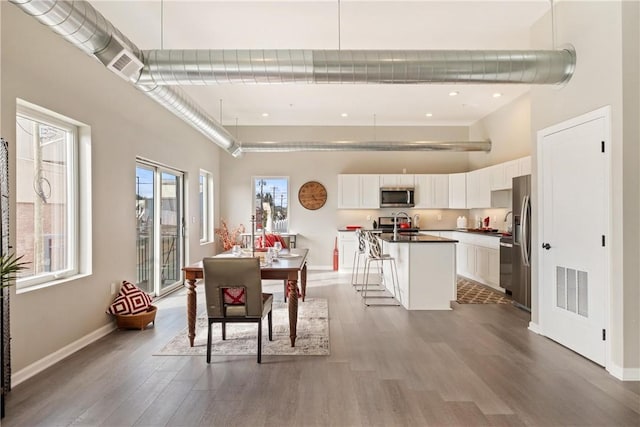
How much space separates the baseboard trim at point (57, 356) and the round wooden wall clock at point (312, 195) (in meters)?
5.05

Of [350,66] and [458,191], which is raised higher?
[350,66]

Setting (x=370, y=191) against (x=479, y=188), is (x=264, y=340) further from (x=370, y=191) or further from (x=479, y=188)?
(x=479, y=188)

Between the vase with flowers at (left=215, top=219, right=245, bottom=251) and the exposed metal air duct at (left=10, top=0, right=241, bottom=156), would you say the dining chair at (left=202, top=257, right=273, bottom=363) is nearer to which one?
the exposed metal air duct at (left=10, top=0, right=241, bottom=156)

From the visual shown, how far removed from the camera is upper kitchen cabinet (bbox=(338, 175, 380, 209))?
8.13 meters

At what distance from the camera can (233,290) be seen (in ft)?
10.4

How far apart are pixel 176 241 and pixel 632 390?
6.00 metres

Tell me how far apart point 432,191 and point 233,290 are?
6.06 meters

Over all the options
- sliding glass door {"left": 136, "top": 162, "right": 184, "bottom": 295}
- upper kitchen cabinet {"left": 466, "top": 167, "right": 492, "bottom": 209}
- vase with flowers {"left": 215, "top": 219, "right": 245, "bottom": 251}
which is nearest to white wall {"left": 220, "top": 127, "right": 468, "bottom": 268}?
vase with flowers {"left": 215, "top": 219, "right": 245, "bottom": 251}

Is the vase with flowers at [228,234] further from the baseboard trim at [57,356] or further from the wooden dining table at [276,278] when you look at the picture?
the wooden dining table at [276,278]

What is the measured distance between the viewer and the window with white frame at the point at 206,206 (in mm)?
7703

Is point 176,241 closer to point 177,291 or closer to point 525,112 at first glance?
point 177,291

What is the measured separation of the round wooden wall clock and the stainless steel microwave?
4.39ft

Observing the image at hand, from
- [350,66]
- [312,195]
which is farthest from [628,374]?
[312,195]

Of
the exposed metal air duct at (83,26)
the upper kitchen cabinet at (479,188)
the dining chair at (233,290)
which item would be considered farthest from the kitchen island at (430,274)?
the exposed metal air duct at (83,26)
